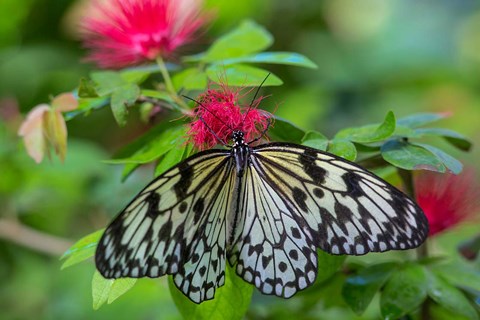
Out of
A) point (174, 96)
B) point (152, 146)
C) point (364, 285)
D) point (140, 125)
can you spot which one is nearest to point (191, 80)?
point (174, 96)

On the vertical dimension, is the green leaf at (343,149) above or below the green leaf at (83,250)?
above

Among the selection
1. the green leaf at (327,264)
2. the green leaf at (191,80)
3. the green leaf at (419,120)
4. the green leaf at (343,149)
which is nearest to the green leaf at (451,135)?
the green leaf at (419,120)

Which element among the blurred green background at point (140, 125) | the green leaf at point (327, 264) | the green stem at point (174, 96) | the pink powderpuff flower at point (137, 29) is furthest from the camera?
the blurred green background at point (140, 125)

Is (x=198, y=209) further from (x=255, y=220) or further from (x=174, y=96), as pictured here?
(x=174, y=96)

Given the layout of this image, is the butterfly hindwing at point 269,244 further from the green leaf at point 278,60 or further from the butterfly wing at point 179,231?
the green leaf at point 278,60

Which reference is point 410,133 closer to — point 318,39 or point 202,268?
point 202,268

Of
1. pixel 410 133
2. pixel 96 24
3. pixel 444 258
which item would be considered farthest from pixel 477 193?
pixel 96 24
